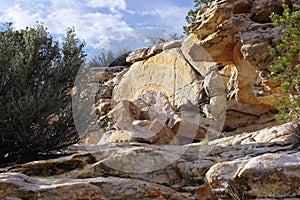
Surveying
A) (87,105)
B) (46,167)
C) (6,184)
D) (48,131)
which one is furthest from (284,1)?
(6,184)

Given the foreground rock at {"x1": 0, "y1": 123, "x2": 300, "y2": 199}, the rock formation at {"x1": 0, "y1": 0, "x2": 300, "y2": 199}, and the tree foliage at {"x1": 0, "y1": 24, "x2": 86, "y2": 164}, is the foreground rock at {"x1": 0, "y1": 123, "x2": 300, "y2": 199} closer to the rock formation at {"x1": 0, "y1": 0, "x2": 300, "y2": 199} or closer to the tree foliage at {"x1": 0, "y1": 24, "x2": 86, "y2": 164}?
the rock formation at {"x1": 0, "y1": 0, "x2": 300, "y2": 199}

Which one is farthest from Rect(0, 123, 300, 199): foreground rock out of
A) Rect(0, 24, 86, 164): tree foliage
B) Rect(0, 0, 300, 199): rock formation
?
Rect(0, 24, 86, 164): tree foliage

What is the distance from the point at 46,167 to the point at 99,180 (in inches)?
32.7

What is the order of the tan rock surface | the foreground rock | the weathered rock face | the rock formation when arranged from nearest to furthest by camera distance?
the foreground rock < the rock formation < the weathered rock face < the tan rock surface

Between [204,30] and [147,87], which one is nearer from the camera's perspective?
[204,30]

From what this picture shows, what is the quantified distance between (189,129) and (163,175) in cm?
672

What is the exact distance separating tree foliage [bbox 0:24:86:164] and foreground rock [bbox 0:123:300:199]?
31.6 inches

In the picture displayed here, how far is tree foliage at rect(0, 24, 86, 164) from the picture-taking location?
14.2 ft

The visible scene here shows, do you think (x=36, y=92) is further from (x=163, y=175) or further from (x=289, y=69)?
(x=289, y=69)

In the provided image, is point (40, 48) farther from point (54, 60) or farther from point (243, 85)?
point (243, 85)

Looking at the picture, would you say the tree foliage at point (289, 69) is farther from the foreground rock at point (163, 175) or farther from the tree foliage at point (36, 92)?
the tree foliage at point (36, 92)

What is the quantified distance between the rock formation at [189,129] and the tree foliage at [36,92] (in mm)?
297

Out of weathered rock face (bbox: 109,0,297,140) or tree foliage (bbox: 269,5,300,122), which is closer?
tree foliage (bbox: 269,5,300,122)

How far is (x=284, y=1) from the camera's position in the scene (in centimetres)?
794
